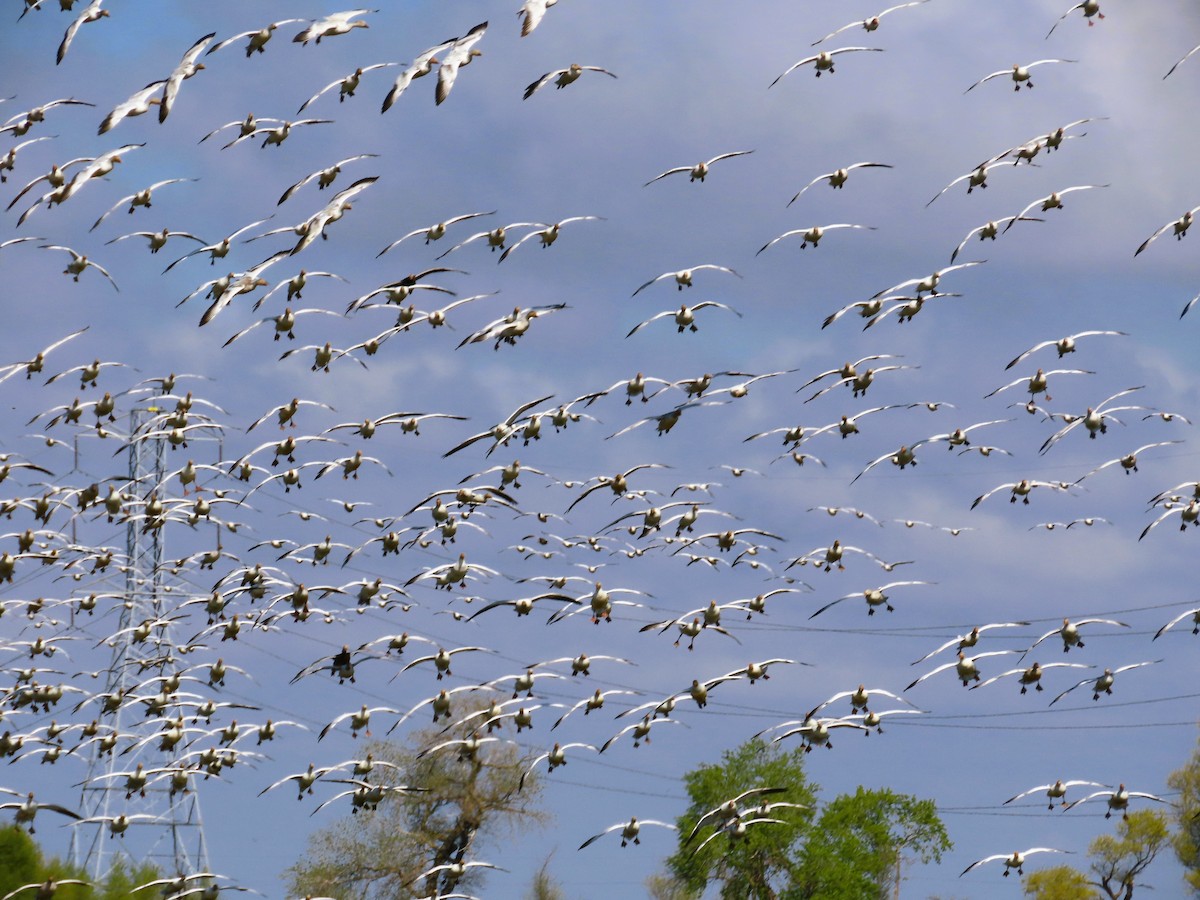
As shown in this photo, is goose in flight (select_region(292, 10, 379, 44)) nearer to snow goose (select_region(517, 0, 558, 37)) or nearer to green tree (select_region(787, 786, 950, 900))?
snow goose (select_region(517, 0, 558, 37))

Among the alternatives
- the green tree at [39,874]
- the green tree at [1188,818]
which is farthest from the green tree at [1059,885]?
the green tree at [39,874]

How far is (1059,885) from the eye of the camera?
4117 inches

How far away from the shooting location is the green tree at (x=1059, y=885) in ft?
341

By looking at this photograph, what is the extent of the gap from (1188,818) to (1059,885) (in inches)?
322

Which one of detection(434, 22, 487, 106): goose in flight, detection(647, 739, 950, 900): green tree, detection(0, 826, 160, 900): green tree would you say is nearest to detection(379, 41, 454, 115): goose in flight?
detection(434, 22, 487, 106): goose in flight

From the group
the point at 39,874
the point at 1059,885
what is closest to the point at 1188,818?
the point at 1059,885

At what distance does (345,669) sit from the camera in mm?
54188

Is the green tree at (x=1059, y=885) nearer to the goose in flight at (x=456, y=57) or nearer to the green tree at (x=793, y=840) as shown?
the green tree at (x=793, y=840)

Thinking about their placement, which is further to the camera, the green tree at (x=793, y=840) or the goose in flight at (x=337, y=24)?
the green tree at (x=793, y=840)

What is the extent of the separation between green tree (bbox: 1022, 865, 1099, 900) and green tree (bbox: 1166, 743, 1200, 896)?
5.23 meters

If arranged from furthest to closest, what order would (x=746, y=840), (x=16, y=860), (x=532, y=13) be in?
(x=746, y=840) → (x=16, y=860) → (x=532, y=13)

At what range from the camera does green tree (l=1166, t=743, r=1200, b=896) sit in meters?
102

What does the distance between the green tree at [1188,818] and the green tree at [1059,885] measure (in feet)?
17.2

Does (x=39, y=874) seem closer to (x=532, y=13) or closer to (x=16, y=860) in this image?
(x=16, y=860)
